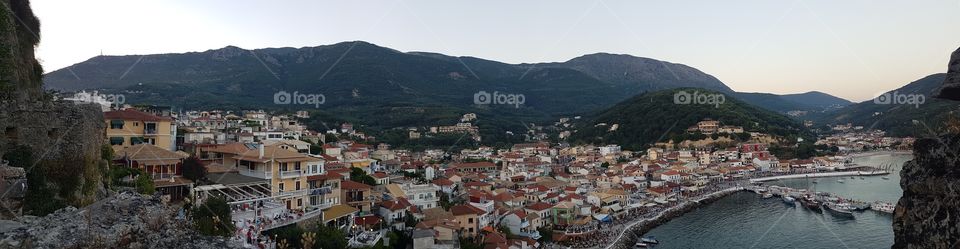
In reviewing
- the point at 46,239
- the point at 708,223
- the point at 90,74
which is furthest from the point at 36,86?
the point at 90,74

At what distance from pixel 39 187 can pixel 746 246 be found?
28941 mm

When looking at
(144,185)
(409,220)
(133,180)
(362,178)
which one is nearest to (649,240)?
(409,220)

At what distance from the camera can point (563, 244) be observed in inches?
1054

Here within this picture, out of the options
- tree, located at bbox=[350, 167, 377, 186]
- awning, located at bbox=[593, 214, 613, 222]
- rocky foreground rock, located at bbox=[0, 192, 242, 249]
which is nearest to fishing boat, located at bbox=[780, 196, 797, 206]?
awning, located at bbox=[593, 214, 613, 222]

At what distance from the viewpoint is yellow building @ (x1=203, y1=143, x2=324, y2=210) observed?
16.9 meters

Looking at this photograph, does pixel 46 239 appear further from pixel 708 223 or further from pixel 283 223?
pixel 708 223
